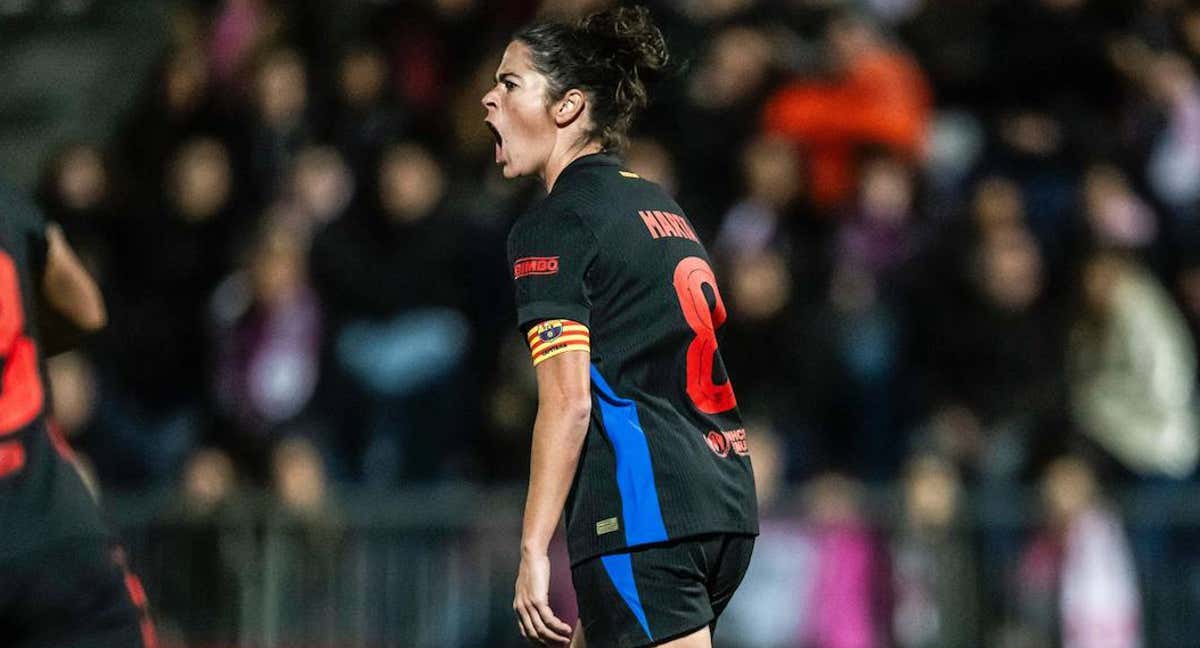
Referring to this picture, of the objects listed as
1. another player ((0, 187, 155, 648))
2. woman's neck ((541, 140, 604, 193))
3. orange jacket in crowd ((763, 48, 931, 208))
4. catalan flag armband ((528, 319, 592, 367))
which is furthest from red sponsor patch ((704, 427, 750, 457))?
orange jacket in crowd ((763, 48, 931, 208))

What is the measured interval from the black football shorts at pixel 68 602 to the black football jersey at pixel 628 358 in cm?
117

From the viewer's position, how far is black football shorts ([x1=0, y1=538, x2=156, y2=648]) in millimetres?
4805

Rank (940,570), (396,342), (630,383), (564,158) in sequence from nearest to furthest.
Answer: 1. (630,383)
2. (564,158)
3. (940,570)
4. (396,342)

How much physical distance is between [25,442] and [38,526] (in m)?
0.21

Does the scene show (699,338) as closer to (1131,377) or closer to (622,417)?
(622,417)

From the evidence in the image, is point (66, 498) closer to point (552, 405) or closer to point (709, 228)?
point (552, 405)

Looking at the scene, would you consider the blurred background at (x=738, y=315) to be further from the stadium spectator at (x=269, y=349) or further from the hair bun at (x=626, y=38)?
the hair bun at (x=626, y=38)

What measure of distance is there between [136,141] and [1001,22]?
19.2 feet

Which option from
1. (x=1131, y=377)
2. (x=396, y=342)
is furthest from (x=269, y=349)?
(x=1131, y=377)

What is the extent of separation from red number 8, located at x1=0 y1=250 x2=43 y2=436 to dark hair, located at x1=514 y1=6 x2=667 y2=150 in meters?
1.49

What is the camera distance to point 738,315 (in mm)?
10969

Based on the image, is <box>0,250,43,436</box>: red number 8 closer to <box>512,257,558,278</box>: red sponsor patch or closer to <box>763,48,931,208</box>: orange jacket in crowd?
<box>512,257,558,278</box>: red sponsor patch

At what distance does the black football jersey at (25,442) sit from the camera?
4.87m

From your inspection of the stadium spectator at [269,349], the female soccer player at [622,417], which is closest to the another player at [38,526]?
the female soccer player at [622,417]
